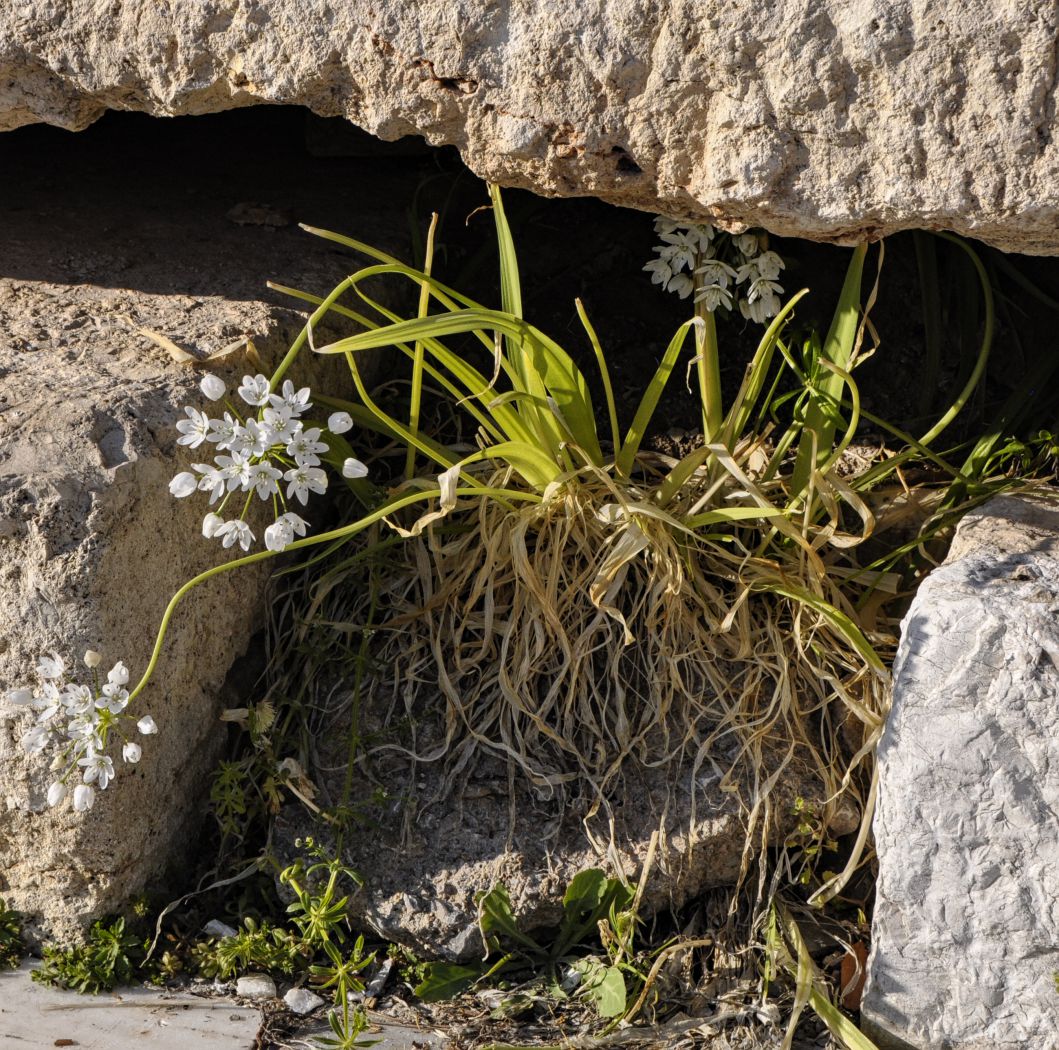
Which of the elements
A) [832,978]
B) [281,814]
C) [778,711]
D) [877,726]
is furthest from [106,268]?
[832,978]

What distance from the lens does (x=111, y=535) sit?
175cm

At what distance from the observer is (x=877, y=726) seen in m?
1.87

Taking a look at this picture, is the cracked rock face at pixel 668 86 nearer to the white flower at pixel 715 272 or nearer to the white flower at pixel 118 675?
the white flower at pixel 715 272

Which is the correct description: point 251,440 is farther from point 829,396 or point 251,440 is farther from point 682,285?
point 829,396

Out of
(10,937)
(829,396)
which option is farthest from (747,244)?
(10,937)

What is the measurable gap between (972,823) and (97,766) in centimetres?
117

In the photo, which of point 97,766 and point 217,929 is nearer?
point 97,766

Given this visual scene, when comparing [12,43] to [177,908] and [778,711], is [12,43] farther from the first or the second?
[778,711]

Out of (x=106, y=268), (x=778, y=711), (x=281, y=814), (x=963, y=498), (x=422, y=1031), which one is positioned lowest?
(x=422, y=1031)

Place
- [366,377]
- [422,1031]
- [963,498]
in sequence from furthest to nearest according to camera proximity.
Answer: [366,377] < [963,498] < [422,1031]

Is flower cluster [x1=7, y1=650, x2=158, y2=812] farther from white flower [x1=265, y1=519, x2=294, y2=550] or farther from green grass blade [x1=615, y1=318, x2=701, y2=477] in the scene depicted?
green grass blade [x1=615, y1=318, x2=701, y2=477]

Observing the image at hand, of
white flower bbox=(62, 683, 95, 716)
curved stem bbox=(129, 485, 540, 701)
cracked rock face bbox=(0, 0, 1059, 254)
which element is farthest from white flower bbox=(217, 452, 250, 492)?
cracked rock face bbox=(0, 0, 1059, 254)

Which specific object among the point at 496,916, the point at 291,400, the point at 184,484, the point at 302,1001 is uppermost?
the point at 291,400

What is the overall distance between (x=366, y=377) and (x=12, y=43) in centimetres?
78
